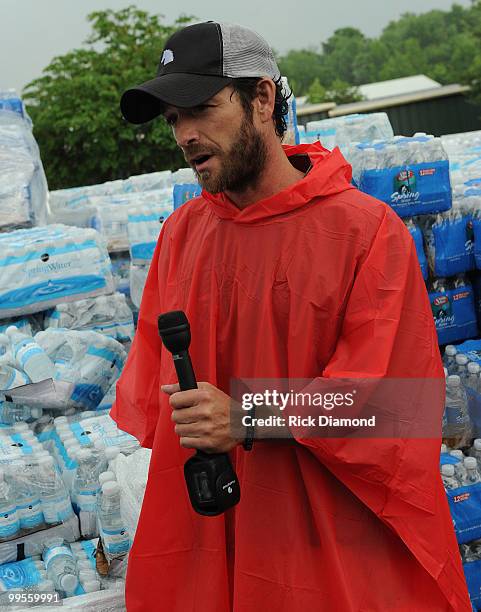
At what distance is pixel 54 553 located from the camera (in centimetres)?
309

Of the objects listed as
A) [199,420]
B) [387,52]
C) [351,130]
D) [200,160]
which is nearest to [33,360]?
[200,160]

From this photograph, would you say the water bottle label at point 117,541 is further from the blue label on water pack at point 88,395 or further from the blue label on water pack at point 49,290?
the blue label on water pack at point 49,290

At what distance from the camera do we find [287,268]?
1.85 meters

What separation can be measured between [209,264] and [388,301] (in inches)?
17.8

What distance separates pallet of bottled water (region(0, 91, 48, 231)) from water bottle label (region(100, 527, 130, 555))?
143 inches

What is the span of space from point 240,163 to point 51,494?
191 centimetres

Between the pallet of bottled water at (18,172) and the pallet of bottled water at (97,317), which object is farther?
the pallet of bottled water at (18,172)

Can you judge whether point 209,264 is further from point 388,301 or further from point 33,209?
point 33,209

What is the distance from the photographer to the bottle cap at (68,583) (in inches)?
113

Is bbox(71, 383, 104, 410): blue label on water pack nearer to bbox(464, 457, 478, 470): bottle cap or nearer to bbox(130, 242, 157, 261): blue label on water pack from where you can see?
bbox(130, 242, 157, 261): blue label on water pack

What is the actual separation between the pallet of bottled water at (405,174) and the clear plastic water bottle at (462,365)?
29.3 inches

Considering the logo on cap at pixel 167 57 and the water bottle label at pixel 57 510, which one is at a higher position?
the logo on cap at pixel 167 57

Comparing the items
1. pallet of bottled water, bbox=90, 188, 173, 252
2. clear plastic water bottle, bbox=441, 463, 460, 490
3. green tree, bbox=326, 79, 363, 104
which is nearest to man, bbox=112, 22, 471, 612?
clear plastic water bottle, bbox=441, 463, 460, 490

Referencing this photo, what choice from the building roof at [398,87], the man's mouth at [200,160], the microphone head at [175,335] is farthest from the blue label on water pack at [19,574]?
the building roof at [398,87]
